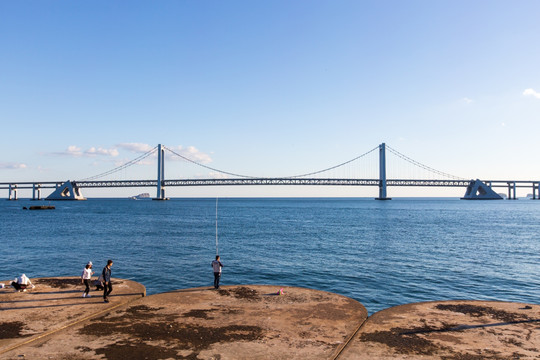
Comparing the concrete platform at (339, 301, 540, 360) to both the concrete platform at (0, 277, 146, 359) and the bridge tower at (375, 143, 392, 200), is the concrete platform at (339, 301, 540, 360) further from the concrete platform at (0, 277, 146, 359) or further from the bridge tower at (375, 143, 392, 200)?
the bridge tower at (375, 143, 392, 200)

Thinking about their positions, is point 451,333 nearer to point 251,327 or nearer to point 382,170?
point 251,327

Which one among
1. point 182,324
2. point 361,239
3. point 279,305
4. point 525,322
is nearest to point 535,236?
point 361,239

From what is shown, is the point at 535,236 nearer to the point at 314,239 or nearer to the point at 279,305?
the point at 314,239

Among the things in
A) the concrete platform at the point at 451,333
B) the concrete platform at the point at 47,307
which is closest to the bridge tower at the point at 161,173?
the concrete platform at the point at 47,307

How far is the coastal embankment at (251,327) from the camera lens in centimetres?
836

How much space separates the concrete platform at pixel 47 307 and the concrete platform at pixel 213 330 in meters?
0.38

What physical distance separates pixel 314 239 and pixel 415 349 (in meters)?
33.7

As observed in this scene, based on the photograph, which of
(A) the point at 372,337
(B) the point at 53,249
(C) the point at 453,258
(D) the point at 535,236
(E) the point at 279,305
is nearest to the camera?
(A) the point at 372,337

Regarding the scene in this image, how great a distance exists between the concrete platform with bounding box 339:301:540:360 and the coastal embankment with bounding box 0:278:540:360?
23mm

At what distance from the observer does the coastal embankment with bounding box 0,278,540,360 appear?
8.36 meters

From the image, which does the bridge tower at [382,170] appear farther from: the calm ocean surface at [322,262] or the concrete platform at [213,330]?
the concrete platform at [213,330]

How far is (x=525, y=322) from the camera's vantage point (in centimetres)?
1044

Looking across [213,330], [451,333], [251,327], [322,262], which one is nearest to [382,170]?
[322,262]

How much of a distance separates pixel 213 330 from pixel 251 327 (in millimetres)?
969
